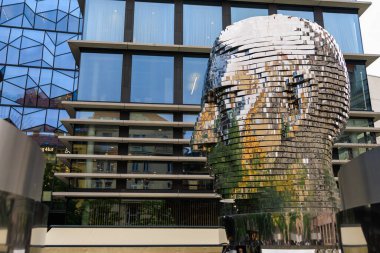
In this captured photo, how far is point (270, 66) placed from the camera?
27.2 feet

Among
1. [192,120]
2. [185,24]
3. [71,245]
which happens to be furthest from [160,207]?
[185,24]

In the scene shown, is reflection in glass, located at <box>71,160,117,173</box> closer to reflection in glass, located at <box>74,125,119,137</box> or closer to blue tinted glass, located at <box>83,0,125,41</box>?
reflection in glass, located at <box>74,125,119,137</box>

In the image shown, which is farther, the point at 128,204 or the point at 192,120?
the point at 192,120

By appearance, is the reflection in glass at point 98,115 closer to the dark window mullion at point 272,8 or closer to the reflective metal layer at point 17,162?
the dark window mullion at point 272,8

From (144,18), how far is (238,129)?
24.2 m

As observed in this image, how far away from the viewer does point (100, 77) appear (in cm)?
2866

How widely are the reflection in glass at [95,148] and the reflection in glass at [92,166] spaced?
66cm

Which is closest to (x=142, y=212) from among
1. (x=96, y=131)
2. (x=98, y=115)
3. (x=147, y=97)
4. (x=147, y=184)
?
(x=147, y=184)

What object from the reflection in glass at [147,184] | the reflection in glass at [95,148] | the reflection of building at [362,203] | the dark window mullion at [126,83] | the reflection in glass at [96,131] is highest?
the dark window mullion at [126,83]

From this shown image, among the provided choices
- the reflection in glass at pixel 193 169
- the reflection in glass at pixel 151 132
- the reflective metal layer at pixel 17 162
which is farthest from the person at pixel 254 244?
the reflection in glass at pixel 151 132

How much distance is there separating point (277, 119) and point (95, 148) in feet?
70.7

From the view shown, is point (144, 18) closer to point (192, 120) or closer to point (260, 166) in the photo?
point (192, 120)

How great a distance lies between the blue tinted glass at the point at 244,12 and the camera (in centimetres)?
3144

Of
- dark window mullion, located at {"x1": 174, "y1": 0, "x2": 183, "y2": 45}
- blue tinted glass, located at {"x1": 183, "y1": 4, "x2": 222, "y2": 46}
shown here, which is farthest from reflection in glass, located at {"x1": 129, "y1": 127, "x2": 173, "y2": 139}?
blue tinted glass, located at {"x1": 183, "y1": 4, "x2": 222, "y2": 46}
